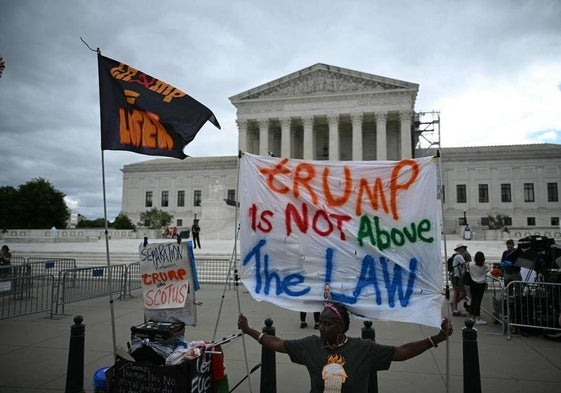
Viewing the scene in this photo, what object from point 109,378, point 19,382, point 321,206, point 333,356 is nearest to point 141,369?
point 109,378

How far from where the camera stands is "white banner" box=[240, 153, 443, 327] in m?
3.51

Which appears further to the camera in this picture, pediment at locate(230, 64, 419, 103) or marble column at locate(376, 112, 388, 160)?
pediment at locate(230, 64, 419, 103)

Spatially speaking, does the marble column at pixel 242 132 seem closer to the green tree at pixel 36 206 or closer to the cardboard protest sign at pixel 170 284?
the green tree at pixel 36 206

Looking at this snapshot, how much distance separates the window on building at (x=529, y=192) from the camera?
5512 cm

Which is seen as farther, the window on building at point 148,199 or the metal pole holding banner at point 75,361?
the window on building at point 148,199

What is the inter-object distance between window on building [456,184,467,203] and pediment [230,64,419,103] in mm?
17304

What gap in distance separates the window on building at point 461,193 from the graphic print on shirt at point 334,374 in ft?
198

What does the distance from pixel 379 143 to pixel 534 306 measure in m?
45.9

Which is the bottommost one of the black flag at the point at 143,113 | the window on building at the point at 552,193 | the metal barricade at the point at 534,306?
the metal barricade at the point at 534,306

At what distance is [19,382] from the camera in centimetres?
482

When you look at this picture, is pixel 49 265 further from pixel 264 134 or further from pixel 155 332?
pixel 264 134

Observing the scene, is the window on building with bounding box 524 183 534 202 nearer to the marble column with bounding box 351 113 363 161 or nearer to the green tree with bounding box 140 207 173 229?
the marble column with bounding box 351 113 363 161

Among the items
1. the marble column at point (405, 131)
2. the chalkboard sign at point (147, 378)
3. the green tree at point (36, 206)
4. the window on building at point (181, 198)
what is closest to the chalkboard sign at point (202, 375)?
the chalkboard sign at point (147, 378)

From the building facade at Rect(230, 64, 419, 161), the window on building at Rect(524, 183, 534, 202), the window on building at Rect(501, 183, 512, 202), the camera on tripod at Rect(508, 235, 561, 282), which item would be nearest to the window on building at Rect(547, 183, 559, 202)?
the window on building at Rect(524, 183, 534, 202)
